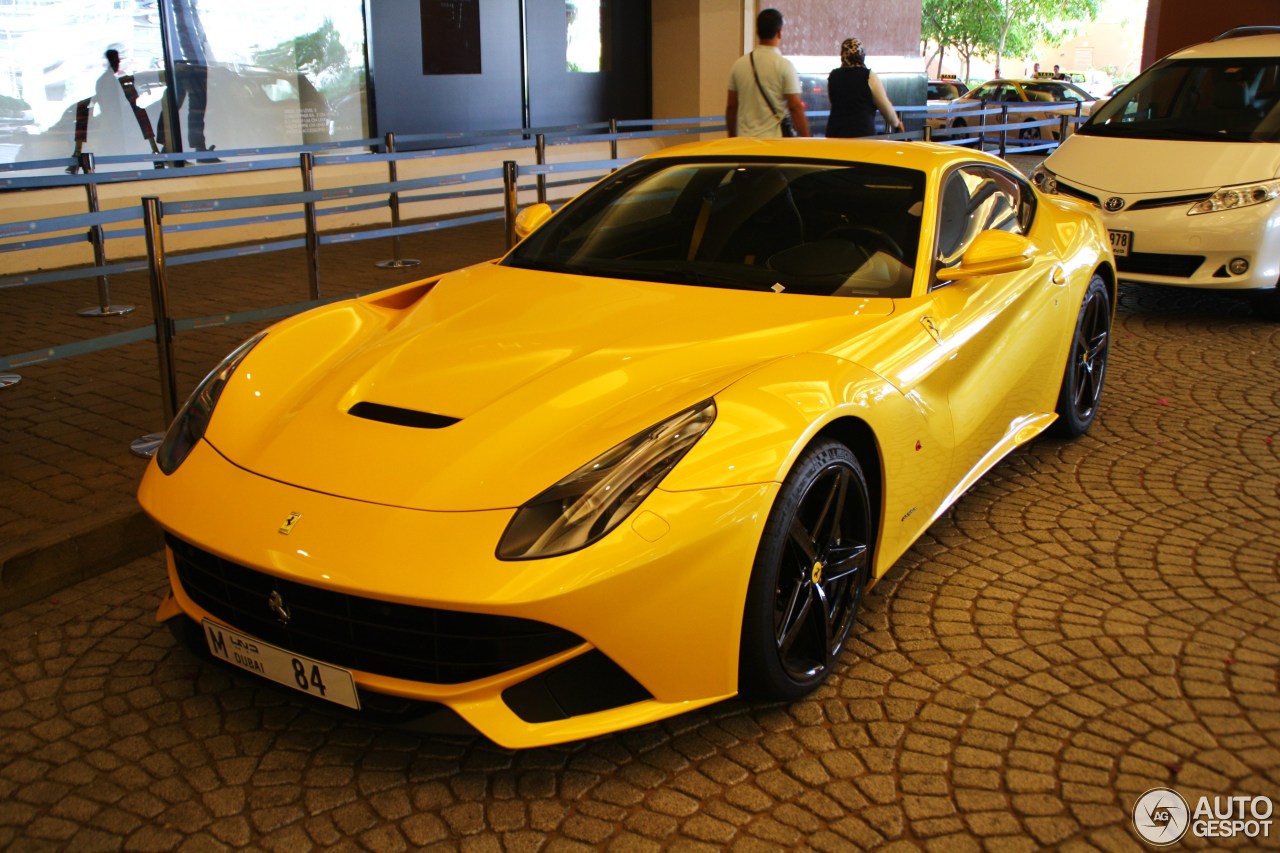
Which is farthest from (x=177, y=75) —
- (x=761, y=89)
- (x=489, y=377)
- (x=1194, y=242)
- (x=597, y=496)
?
(x=597, y=496)

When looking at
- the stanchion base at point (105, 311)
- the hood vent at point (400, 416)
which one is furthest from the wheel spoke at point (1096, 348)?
the stanchion base at point (105, 311)

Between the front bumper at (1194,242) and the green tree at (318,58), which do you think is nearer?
the front bumper at (1194,242)

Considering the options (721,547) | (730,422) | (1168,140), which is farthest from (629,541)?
(1168,140)

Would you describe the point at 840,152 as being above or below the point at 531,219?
above

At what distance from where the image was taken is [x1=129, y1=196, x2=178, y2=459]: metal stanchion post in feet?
15.7

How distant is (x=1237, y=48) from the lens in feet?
27.8

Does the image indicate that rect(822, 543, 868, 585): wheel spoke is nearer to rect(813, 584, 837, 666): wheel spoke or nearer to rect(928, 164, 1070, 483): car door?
rect(813, 584, 837, 666): wheel spoke

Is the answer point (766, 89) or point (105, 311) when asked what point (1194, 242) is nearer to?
point (766, 89)

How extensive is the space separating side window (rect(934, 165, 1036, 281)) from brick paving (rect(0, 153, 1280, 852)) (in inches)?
43.8

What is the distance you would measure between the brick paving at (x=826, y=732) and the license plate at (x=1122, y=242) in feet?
11.0

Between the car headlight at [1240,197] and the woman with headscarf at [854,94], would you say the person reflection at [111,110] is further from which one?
the car headlight at [1240,197]

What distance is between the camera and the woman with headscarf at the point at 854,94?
9.56 meters

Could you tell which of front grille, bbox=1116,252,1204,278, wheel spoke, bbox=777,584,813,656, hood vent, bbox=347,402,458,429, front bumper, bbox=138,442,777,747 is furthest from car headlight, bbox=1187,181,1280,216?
hood vent, bbox=347,402,458,429

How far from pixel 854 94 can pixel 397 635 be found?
8.16 meters
